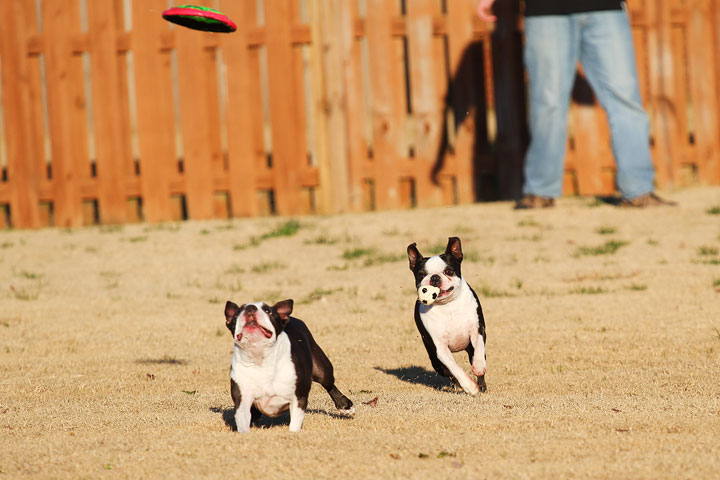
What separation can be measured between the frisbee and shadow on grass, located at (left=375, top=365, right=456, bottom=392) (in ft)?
7.34

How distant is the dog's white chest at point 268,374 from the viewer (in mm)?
4453

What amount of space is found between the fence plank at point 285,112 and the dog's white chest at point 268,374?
702 cm

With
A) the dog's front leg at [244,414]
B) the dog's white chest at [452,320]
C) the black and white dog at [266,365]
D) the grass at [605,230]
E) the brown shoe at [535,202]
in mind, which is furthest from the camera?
the brown shoe at [535,202]

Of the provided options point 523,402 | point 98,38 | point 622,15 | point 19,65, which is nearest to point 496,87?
point 622,15

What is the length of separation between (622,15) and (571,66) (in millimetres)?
674

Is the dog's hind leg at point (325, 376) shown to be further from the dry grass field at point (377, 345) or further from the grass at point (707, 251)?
the grass at point (707, 251)

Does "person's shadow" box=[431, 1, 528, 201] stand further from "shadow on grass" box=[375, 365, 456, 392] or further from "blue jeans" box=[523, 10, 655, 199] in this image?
"shadow on grass" box=[375, 365, 456, 392]

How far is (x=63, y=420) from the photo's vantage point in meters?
5.04

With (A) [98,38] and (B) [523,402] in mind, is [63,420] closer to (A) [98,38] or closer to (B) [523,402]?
(B) [523,402]

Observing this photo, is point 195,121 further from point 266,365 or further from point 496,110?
point 266,365

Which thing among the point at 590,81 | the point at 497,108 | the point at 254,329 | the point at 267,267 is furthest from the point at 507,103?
the point at 254,329

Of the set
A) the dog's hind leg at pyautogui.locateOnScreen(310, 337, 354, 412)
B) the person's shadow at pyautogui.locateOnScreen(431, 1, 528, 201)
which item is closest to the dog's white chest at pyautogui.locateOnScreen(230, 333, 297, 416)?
the dog's hind leg at pyautogui.locateOnScreen(310, 337, 354, 412)

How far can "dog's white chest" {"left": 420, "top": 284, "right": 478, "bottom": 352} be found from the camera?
5.42m

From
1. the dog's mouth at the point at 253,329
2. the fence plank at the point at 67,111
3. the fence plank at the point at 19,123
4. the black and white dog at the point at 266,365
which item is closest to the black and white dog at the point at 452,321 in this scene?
the black and white dog at the point at 266,365
